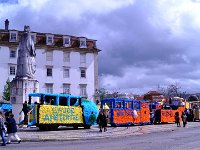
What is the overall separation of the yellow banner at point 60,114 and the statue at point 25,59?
18.4 feet

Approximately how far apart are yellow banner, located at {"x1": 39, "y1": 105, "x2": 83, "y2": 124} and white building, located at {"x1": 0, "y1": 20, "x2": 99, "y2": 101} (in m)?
38.5

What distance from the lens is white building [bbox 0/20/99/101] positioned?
65062mm

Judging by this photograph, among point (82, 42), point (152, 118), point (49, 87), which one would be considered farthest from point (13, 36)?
point (152, 118)

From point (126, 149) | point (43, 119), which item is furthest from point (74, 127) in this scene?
point (126, 149)

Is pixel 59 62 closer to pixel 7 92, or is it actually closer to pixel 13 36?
pixel 13 36

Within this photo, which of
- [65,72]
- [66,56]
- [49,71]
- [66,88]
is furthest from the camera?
[66,56]

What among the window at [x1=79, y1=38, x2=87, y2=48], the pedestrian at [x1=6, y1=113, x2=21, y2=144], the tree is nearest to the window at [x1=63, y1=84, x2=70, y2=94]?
the window at [x1=79, y1=38, x2=87, y2=48]

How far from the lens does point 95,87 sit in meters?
72.1

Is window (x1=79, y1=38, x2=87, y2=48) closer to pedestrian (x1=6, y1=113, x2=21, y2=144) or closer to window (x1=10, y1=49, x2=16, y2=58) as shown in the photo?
window (x1=10, y1=49, x2=16, y2=58)

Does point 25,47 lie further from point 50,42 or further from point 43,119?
point 50,42

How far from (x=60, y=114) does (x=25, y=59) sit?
7056mm

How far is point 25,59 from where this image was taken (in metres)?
31.1

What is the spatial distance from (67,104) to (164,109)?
1582cm

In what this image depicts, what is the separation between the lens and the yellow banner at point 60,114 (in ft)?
83.6
